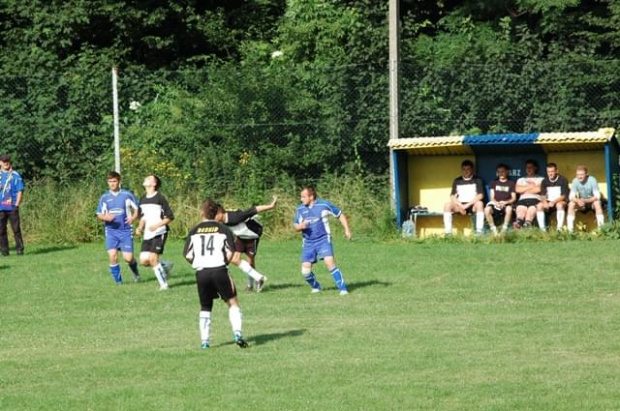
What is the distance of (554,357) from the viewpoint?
41.9 feet

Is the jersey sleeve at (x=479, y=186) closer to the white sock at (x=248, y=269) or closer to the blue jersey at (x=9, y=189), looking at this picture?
the white sock at (x=248, y=269)

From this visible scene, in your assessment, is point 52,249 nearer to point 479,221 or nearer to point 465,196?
point 465,196

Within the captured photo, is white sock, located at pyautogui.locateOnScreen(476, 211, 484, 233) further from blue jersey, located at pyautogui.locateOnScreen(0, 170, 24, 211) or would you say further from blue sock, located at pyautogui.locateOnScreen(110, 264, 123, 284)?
blue jersey, located at pyautogui.locateOnScreen(0, 170, 24, 211)

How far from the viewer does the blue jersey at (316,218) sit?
17672 mm

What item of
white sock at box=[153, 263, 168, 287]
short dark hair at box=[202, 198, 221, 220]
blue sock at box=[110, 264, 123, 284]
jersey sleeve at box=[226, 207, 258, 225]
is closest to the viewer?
short dark hair at box=[202, 198, 221, 220]

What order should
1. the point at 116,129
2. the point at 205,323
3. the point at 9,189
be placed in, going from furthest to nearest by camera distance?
the point at 116,129 < the point at 9,189 < the point at 205,323

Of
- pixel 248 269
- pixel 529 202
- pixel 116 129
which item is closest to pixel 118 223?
pixel 248 269

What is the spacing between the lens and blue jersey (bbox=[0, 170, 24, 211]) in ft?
76.1

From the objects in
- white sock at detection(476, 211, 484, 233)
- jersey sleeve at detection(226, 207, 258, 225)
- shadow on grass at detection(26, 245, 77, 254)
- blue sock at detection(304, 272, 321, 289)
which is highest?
jersey sleeve at detection(226, 207, 258, 225)

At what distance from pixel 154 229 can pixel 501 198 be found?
7.00 meters

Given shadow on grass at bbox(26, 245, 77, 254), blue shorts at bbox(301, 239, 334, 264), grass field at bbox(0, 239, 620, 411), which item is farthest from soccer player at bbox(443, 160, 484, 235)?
shadow on grass at bbox(26, 245, 77, 254)

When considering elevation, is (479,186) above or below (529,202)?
above

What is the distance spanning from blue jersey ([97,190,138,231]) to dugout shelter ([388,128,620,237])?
612 cm

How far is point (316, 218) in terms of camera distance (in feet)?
58.1
